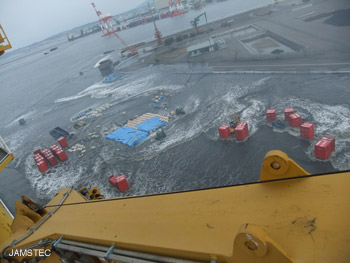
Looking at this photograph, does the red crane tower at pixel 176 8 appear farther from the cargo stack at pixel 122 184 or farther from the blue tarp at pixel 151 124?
the cargo stack at pixel 122 184

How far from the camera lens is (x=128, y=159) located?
22031 mm

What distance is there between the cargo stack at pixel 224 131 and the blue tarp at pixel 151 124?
25.5 feet

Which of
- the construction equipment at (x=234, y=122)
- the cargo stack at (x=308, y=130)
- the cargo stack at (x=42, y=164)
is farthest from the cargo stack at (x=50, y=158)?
the cargo stack at (x=308, y=130)

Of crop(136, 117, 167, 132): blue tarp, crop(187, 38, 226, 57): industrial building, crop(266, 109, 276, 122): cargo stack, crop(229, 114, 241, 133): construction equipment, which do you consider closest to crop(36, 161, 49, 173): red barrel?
crop(136, 117, 167, 132): blue tarp

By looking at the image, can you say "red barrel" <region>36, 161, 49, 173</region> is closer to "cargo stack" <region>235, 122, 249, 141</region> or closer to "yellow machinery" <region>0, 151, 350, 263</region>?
"cargo stack" <region>235, 122, 249, 141</region>

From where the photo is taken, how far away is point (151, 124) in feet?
87.6

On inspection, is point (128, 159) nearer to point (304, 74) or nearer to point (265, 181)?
point (265, 181)

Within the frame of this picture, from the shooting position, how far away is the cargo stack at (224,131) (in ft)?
66.1

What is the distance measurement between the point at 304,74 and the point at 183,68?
22.3m

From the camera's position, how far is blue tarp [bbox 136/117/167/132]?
2586 centimetres

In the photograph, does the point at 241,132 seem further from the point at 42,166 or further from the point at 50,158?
the point at 42,166

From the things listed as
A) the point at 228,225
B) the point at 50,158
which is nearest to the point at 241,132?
the point at 228,225

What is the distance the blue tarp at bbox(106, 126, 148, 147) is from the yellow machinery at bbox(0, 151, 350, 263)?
61.7ft

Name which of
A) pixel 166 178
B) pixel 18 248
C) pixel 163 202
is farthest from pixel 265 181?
pixel 166 178
